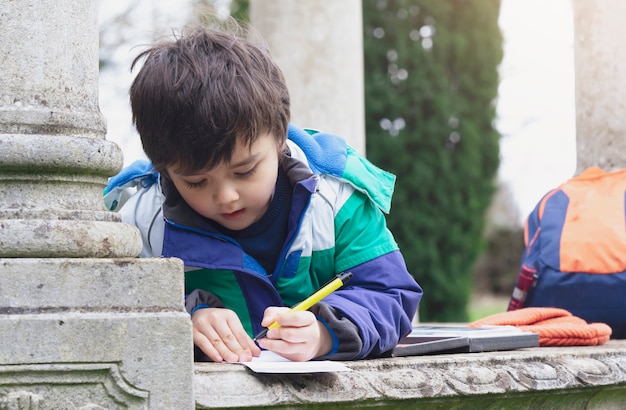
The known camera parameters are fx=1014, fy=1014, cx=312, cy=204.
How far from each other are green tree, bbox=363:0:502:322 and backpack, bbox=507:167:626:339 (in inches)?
258

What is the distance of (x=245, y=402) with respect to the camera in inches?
75.1

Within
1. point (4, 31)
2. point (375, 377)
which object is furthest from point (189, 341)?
point (4, 31)

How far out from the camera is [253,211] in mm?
2521

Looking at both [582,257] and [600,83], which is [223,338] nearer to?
[582,257]

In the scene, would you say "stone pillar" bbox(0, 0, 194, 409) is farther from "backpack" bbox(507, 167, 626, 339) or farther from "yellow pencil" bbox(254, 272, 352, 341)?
"backpack" bbox(507, 167, 626, 339)

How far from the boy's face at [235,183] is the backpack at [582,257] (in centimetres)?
140

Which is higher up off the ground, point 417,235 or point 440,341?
A: point 440,341

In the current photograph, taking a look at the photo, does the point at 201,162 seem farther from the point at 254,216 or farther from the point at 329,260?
the point at 329,260

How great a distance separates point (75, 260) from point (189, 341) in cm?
25

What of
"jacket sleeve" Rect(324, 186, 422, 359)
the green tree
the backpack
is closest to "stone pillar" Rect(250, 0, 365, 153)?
the backpack

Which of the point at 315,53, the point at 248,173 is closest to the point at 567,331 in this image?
the point at 248,173

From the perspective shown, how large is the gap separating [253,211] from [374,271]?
33cm

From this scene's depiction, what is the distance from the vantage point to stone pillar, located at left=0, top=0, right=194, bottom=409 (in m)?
1.73

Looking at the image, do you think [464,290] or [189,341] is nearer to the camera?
[189,341]
